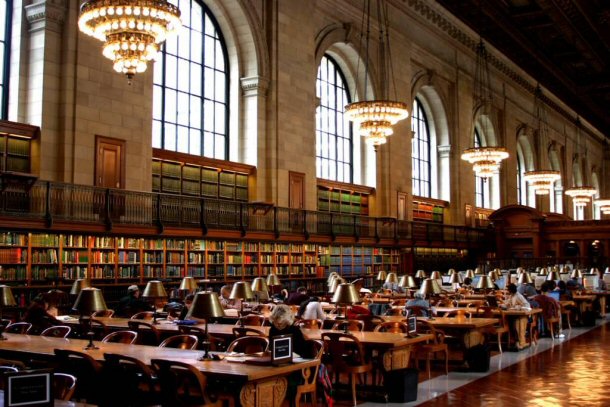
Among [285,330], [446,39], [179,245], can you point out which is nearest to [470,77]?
[446,39]

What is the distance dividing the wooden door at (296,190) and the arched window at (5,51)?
826cm

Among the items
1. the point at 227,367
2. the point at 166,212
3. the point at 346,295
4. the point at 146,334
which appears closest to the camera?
the point at 227,367

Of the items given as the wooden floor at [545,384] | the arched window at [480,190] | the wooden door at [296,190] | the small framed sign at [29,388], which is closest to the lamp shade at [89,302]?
Answer: the wooden floor at [545,384]

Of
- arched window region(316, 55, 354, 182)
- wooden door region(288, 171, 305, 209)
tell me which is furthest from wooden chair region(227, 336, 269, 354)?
arched window region(316, 55, 354, 182)

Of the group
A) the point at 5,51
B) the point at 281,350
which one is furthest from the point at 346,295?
the point at 5,51

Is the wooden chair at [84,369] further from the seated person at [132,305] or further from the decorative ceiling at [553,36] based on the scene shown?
the decorative ceiling at [553,36]

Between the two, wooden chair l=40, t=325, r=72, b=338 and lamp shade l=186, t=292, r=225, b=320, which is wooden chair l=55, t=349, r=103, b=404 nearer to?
lamp shade l=186, t=292, r=225, b=320

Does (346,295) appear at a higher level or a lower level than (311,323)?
higher

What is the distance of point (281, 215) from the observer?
18.8 m

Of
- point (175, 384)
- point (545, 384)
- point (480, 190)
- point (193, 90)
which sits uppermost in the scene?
point (193, 90)

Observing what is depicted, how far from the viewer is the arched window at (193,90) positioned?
1789 cm

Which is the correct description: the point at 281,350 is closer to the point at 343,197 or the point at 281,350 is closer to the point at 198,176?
the point at 198,176

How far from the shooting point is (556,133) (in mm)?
46031

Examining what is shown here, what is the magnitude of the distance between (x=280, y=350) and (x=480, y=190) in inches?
1229
